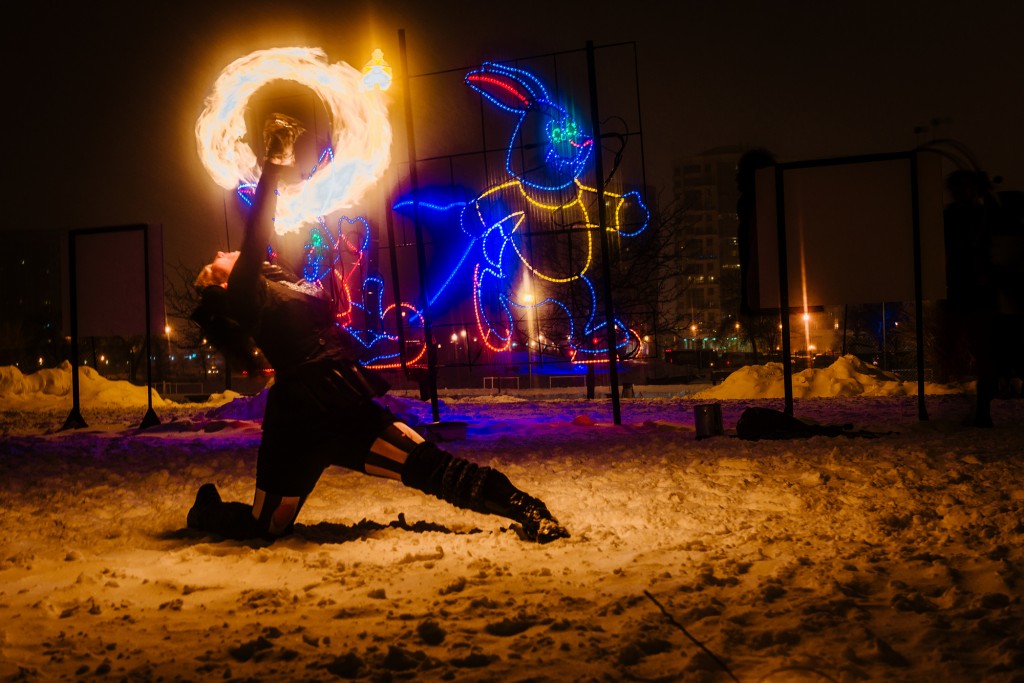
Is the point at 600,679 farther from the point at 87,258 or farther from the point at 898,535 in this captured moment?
the point at 87,258

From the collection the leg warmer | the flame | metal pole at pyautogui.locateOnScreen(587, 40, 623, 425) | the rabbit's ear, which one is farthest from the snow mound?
the leg warmer

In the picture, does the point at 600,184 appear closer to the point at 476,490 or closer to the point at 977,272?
the point at 977,272

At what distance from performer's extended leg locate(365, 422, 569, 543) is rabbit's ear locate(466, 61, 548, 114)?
31.6 ft

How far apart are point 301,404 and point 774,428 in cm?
553

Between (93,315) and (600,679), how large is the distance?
14242 mm

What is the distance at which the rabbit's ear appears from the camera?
48.0ft

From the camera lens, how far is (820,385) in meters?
20.8

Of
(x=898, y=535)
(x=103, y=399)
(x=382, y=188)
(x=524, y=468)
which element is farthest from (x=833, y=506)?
(x=103, y=399)

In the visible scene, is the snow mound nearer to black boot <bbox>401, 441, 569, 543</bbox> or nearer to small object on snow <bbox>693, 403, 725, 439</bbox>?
small object on snow <bbox>693, 403, 725, 439</bbox>

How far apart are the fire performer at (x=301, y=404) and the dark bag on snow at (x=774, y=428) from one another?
4.40 m

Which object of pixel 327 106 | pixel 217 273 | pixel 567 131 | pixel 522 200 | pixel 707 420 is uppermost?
pixel 567 131

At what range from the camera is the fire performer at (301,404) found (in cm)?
551

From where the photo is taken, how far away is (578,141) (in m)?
17.6

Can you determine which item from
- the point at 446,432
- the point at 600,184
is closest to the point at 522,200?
the point at 600,184
